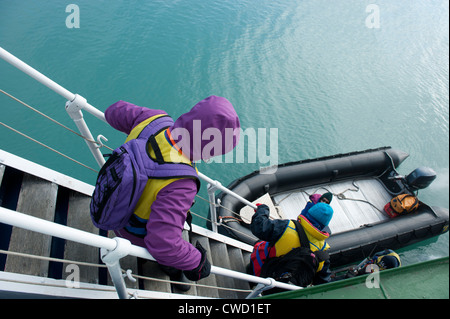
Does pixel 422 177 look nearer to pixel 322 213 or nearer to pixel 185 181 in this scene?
pixel 322 213

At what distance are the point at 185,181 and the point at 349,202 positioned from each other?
17.4 ft

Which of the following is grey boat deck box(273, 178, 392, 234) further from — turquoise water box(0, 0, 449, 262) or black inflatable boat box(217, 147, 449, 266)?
turquoise water box(0, 0, 449, 262)

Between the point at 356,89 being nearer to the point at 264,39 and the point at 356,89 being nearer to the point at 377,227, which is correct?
the point at 264,39

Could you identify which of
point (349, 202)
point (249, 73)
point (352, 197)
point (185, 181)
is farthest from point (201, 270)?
point (249, 73)

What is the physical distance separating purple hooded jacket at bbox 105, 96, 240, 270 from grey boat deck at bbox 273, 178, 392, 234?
4.24 m

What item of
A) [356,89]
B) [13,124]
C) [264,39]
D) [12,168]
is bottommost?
[12,168]

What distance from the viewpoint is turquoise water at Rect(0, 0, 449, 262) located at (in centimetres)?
647

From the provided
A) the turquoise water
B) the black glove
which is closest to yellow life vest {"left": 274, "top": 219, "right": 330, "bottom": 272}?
Answer: the black glove

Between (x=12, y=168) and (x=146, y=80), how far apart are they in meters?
6.39

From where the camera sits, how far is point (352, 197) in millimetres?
5875

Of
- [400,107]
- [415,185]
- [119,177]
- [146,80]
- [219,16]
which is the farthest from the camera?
[219,16]

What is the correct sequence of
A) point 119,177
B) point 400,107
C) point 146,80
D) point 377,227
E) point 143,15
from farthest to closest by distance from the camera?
point 143,15 → point 400,107 → point 146,80 → point 377,227 → point 119,177
